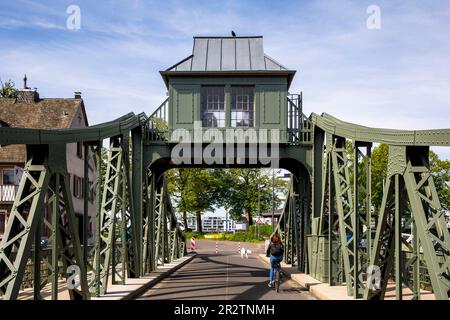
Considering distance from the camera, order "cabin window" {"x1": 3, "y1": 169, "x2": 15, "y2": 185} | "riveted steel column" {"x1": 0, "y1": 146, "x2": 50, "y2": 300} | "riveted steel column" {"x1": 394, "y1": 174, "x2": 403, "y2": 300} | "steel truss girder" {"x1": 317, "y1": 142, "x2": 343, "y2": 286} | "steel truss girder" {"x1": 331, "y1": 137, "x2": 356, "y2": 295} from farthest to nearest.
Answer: "cabin window" {"x1": 3, "y1": 169, "x2": 15, "y2": 185} → "steel truss girder" {"x1": 317, "y1": 142, "x2": 343, "y2": 286} → "steel truss girder" {"x1": 331, "y1": 137, "x2": 356, "y2": 295} → "riveted steel column" {"x1": 394, "y1": 174, "x2": 403, "y2": 300} → "riveted steel column" {"x1": 0, "y1": 146, "x2": 50, "y2": 300}

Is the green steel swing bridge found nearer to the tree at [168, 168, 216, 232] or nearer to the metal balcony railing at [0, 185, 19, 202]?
the metal balcony railing at [0, 185, 19, 202]

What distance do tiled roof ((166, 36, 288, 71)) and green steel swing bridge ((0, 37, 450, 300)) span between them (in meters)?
0.04

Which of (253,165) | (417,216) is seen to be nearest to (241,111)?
(253,165)

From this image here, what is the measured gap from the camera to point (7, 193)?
41375 mm

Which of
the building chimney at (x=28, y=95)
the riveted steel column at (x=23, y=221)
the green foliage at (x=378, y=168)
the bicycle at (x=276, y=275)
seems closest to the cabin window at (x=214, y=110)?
the bicycle at (x=276, y=275)

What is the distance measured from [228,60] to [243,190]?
65753 mm

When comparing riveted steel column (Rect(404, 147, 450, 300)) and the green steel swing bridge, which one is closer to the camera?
riveted steel column (Rect(404, 147, 450, 300))

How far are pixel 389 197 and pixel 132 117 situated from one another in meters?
10.2

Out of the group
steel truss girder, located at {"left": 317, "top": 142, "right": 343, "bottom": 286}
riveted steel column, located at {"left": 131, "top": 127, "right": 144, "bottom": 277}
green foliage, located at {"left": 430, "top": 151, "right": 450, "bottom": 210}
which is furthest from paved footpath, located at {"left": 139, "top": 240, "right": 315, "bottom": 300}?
green foliage, located at {"left": 430, "top": 151, "right": 450, "bottom": 210}

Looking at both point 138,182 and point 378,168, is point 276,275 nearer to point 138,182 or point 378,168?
point 138,182

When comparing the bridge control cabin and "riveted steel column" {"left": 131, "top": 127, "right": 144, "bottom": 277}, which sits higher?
the bridge control cabin

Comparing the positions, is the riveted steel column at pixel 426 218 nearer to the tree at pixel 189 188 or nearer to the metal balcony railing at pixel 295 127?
the metal balcony railing at pixel 295 127

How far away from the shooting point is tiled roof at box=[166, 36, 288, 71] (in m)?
24.0
